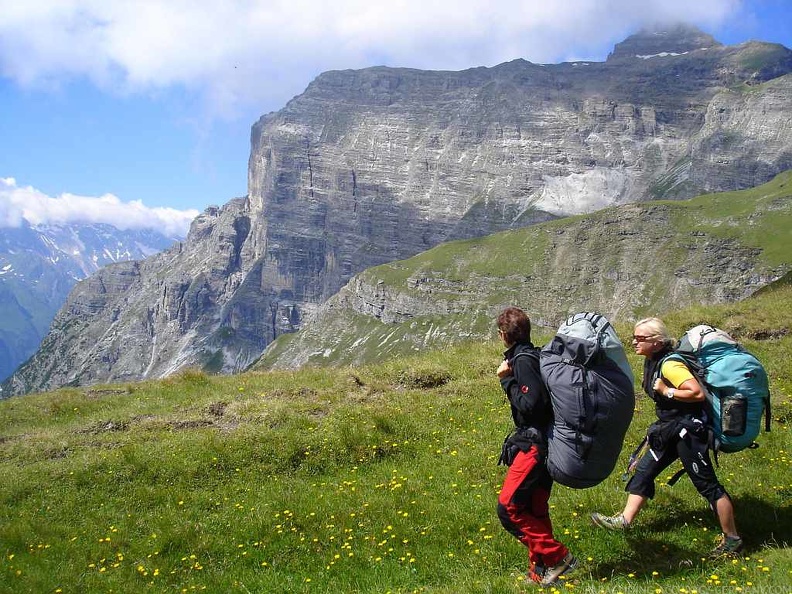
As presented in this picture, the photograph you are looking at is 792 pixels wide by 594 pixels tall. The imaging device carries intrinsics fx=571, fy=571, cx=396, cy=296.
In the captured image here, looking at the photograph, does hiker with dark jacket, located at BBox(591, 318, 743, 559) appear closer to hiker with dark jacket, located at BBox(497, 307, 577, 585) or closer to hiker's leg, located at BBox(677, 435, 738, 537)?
hiker's leg, located at BBox(677, 435, 738, 537)

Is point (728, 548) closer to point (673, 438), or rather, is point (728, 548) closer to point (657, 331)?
point (673, 438)

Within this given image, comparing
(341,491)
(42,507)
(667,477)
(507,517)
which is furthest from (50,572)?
(667,477)

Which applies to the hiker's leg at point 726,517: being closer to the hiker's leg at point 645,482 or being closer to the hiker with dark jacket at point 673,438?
the hiker with dark jacket at point 673,438

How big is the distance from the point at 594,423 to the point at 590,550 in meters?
2.81

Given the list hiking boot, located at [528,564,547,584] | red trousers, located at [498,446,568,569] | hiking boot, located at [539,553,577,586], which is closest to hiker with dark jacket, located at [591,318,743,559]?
hiking boot, located at [539,553,577,586]

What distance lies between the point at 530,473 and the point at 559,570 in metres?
1.33

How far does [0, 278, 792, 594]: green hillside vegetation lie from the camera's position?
8992mm

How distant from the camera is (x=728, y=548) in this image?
8.42m

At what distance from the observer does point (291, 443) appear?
45.9ft

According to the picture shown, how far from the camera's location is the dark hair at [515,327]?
27.6 feet

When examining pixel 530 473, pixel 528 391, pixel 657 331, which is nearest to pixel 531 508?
pixel 530 473

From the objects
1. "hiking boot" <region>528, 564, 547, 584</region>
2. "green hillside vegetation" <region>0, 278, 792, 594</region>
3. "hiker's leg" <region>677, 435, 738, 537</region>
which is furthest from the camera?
"green hillside vegetation" <region>0, 278, 792, 594</region>

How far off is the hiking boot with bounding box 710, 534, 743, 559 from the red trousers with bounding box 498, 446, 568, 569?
2351 millimetres

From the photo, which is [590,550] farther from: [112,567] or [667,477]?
[112,567]
